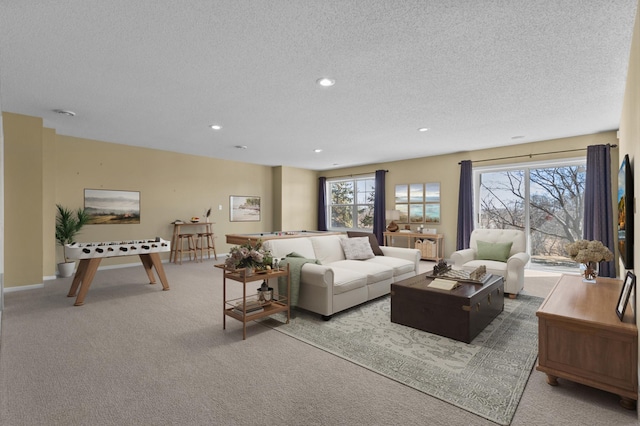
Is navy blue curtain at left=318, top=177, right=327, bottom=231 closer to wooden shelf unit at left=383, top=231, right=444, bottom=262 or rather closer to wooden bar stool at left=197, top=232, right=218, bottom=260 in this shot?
wooden shelf unit at left=383, top=231, right=444, bottom=262

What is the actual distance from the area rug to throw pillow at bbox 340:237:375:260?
3.49 ft

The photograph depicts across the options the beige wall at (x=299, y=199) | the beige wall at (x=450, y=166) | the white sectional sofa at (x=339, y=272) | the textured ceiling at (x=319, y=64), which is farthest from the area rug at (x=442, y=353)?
the beige wall at (x=299, y=199)

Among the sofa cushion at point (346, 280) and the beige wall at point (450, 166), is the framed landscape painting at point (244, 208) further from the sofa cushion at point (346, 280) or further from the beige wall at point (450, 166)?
the sofa cushion at point (346, 280)

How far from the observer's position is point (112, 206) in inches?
253

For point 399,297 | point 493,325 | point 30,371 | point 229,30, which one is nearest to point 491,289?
Answer: point 493,325

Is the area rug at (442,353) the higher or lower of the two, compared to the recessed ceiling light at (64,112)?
lower

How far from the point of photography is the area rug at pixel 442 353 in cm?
202

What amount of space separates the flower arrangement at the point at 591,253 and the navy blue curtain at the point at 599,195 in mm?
2762

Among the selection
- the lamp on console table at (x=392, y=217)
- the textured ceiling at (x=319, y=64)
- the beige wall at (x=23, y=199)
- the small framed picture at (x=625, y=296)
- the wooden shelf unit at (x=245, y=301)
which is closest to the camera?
the small framed picture at (x=625, y=296)

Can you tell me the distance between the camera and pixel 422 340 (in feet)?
9.37

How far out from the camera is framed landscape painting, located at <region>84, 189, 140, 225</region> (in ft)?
20.2

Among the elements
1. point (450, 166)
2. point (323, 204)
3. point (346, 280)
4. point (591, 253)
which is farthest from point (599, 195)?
point (323, 204)

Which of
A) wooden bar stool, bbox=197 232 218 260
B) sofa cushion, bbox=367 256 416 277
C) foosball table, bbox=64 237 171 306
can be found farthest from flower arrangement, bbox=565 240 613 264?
wooden bar stool, bbox=197 232 218 260

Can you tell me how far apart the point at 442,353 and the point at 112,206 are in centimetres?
672
